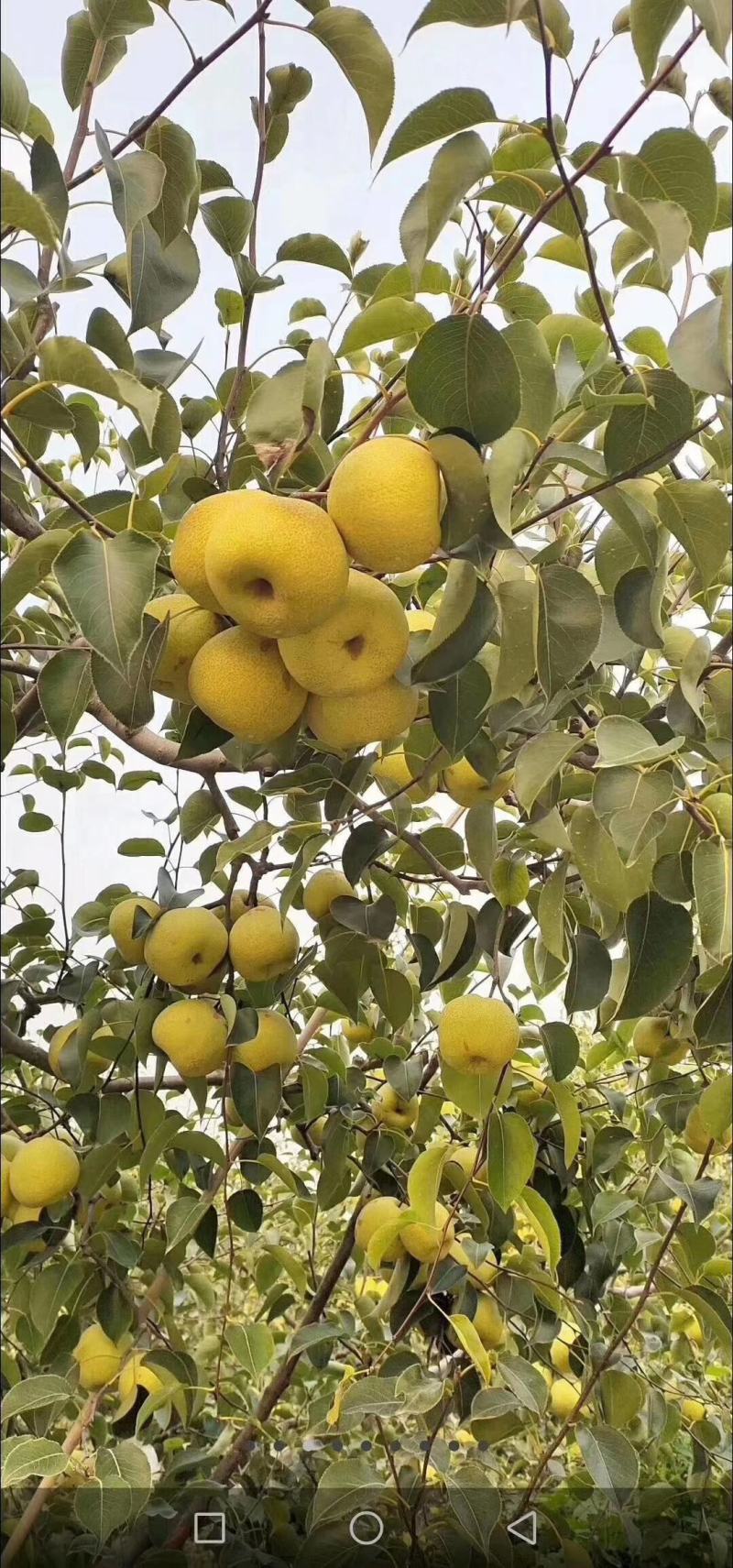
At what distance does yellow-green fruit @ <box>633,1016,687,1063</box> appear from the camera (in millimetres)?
1153

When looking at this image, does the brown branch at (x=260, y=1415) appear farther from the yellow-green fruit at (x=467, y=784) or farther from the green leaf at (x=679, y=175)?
the green leaf at (x=679, y=175)

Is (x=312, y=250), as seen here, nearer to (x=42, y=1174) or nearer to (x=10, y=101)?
(x=10, y=101)

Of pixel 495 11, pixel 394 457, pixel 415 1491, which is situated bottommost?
pixel 415 1491

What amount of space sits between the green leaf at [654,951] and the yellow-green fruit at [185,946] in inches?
17.5

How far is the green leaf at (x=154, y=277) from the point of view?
0.56 m

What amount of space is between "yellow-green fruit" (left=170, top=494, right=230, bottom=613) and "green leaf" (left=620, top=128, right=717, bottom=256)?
0.78ft

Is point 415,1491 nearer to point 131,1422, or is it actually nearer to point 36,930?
point 131,1422

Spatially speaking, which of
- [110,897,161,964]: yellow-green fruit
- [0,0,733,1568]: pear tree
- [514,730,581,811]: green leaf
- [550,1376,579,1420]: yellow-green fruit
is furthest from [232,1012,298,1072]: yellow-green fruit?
[550,1376,579,1420]: yellow-green fruit

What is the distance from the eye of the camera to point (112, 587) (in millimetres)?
507

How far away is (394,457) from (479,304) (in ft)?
0.24

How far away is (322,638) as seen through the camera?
22.2 inches

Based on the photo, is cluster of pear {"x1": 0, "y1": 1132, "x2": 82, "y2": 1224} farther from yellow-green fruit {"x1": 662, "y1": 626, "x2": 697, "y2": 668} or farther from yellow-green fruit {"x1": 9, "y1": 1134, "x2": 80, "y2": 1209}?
yellow-green fruit {"x1": 662, "y1": 626, "x2": 697, "y2": 668}

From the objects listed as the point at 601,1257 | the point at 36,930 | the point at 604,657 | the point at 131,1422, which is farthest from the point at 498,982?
the point at 131,1422

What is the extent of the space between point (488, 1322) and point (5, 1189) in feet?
1.78
